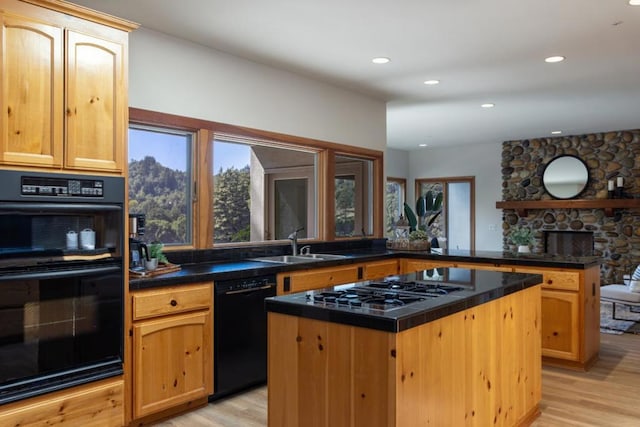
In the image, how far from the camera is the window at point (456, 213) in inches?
387

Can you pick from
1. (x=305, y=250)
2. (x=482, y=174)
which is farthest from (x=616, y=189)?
(x=305, y=250)

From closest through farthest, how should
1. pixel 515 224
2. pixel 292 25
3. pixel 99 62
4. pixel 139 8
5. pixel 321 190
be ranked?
pixel 99 62
pixel 139 8
pixel 292 25
pixel 321 190
pixel 515 224

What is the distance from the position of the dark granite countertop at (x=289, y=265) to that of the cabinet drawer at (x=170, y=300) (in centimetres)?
5

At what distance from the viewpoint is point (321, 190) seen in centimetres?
523

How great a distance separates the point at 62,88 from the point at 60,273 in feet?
3.05

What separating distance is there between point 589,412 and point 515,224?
633cm

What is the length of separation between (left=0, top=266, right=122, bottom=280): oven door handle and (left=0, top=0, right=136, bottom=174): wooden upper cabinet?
0.52m

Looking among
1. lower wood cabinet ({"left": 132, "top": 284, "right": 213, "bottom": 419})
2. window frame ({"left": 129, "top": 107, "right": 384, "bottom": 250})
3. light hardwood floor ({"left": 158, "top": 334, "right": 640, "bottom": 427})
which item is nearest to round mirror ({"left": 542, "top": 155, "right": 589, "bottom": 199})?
window frame ({"left": 129, "top": 107, "right": 384, "bottom": 250})

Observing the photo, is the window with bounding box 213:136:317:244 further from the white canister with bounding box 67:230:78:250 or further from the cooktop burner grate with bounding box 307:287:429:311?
the cooktop burner grate with bounding box 307:287:429:311

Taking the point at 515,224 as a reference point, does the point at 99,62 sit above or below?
above

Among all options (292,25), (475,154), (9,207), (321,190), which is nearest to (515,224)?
(475,154)

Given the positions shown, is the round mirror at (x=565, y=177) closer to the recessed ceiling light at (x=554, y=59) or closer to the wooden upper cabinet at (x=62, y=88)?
the recessed ceiling light at (x=554, y=59)

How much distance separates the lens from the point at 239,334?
3486mm

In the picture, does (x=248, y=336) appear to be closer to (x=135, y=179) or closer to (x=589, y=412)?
(x=135, y=179)
